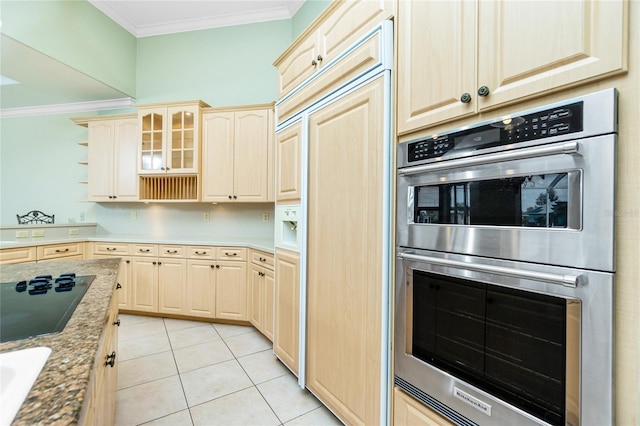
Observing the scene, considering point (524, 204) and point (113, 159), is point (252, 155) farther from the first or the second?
point (524, 204)

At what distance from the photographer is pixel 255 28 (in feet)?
11.4

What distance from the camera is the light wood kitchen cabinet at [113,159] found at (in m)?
3.53

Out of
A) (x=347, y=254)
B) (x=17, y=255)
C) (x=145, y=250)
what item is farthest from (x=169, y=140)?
(x=347, y=254)

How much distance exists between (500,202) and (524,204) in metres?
0.07

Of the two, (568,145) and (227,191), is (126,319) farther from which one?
(568,145)

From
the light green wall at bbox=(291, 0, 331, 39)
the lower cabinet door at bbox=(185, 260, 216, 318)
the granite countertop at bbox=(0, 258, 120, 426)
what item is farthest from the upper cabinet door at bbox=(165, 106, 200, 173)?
the granite countertop at bbox=(0, 258, 120, 426)

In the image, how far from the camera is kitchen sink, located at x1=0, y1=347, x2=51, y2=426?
0.50 m

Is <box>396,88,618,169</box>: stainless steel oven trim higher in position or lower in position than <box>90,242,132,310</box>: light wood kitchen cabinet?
higher

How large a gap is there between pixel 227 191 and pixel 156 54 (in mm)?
2225

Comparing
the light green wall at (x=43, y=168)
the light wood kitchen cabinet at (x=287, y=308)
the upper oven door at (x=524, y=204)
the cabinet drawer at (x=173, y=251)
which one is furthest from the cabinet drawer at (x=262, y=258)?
the light green wall at (x=43, y=168)

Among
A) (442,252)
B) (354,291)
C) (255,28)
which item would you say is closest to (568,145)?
(442,252)

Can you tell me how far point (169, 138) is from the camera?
10.9 feet

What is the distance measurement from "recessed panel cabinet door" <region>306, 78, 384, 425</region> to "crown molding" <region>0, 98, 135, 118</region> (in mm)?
3504

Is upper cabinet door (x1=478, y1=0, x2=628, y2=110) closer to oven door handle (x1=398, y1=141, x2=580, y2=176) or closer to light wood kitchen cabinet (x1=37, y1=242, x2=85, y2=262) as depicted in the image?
oven door handle (x1=398, y1=141, x2=580, y2=176)
